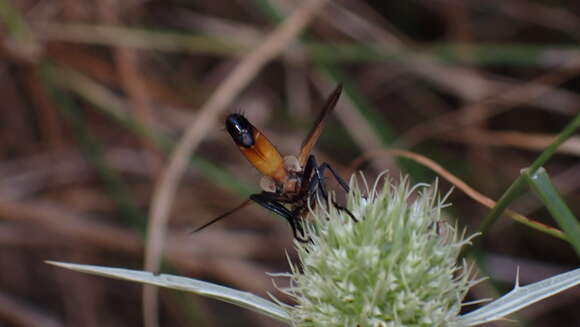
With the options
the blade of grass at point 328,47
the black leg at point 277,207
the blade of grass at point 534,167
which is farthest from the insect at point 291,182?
the blade of grass at point 328,47

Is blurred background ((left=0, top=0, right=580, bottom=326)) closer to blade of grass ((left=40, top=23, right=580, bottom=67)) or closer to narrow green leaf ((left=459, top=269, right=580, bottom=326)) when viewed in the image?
blade of grass ((left=40, top=23, right=580, bottom=67))

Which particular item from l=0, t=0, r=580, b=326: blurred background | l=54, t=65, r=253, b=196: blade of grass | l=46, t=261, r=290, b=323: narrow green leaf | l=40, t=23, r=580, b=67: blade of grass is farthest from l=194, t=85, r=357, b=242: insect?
l=40, t=23, r=580, b=67: blade of grass

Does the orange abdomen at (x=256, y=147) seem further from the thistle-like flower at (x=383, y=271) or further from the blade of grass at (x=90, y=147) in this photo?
the blade of grass at (x=90, y=147)

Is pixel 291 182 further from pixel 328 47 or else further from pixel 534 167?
pixel 328 47

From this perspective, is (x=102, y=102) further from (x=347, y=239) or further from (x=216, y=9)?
(x=347, y=239)

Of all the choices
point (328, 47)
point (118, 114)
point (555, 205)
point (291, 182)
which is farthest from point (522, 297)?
point (118, 114)

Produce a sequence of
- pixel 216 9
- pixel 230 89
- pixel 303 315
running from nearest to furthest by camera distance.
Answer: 1. pixel 303 315
2. pixel 230 89
3. pixel 216 9

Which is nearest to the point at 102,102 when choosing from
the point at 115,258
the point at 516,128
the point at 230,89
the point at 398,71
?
the point at 230,89
